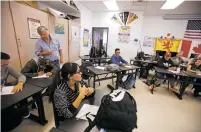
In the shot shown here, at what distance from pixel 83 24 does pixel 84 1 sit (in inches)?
36.4

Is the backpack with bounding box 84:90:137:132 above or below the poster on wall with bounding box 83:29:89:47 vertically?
below

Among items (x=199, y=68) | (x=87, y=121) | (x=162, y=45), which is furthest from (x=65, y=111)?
(x=162, y=45)

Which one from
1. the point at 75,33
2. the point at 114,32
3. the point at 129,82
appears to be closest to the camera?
the point at 129,82

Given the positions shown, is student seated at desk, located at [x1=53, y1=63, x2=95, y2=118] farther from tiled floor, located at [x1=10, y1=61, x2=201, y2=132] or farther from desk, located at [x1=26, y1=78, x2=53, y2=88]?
tiled floor, located at [x1=10, y1=61, x2=201, y2=132]

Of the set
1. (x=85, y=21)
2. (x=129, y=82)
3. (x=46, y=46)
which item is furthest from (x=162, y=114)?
(x=85, y=21)

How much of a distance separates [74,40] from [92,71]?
2117 millimetres

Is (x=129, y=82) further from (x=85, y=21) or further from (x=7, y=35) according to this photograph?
(x=85, y=21)

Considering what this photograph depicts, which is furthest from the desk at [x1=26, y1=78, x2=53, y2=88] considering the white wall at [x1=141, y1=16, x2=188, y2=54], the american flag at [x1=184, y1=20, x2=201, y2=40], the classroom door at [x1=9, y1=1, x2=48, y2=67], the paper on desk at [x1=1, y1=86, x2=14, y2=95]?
the american flag at [x1=184, y1=20, x2=201, y2=40]

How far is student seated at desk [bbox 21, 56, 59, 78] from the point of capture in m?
1.89

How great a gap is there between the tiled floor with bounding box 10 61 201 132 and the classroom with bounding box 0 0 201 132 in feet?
0.06

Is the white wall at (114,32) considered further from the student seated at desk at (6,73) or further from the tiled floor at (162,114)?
the student seated at desk at (6,73)

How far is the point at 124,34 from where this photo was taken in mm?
5316

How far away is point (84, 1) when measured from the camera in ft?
13.5

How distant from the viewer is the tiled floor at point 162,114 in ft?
6.18
